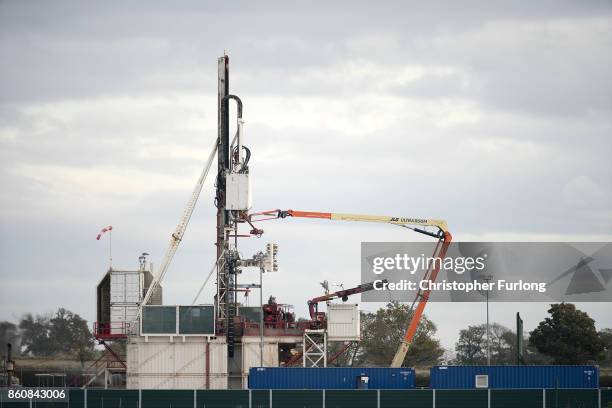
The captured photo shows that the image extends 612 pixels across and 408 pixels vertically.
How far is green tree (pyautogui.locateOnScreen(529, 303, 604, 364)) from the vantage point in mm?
164288

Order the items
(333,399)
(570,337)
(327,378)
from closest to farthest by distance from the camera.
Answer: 1. (333,399)
2. (327,378)
3. (570,337)

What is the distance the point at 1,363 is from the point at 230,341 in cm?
5669

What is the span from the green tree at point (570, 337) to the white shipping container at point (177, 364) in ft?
192

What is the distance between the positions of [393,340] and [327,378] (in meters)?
67.7

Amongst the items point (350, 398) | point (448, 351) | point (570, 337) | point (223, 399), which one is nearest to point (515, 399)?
point (350, 398)

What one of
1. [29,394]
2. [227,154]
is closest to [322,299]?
[227,154]

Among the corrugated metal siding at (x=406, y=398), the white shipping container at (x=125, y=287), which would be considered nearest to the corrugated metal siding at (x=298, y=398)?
the corrugated metal siding at (x=406, y=398)

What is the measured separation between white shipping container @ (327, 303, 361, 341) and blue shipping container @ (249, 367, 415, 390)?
7.28m

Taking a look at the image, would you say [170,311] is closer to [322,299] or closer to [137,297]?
[137,297]

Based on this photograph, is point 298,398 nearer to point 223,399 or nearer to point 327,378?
point 327,378

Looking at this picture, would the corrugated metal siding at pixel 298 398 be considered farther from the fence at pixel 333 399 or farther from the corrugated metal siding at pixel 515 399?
the corrugated metal siding at pixel 515 399

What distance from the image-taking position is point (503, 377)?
370 feet

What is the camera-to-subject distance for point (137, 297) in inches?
4771

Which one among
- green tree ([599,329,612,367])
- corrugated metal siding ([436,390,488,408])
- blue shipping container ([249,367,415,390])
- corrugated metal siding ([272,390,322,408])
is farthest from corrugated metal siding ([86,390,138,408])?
green tree ([599,329,612,367])
